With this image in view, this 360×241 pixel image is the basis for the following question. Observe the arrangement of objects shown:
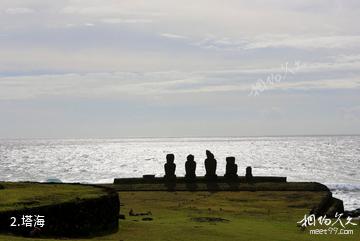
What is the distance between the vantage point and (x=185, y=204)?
34.8 meters

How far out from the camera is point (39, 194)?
21.7m

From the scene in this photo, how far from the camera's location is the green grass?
63.0 ft

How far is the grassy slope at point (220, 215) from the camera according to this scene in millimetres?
21594

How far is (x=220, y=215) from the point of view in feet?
96.4

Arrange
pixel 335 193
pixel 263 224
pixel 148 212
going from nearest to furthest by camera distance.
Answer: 1. pixel 263 224
2. pixel 148 212
3. pixel 335 193

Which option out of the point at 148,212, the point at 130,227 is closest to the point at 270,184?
the point at 148,212

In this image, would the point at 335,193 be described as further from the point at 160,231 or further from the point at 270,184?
the point at 160,231

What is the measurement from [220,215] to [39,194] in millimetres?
10690

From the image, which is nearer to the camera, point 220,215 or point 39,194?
point 39,194

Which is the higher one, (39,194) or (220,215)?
(39,194)

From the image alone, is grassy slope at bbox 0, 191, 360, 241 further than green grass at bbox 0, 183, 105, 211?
Yes

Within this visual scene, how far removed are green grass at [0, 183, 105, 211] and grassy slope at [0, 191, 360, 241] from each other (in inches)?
73.1

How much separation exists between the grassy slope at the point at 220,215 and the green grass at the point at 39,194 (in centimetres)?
186

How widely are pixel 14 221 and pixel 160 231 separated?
6081 mm
